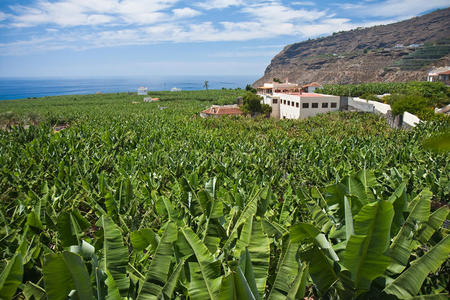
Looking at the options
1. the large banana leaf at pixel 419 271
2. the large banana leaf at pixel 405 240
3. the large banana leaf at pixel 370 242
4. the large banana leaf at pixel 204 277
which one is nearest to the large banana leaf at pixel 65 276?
the large banana leaf at pixel 204 277

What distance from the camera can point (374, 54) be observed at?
11819 cm

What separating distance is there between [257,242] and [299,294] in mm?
764

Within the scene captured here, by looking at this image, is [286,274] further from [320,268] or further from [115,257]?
[115,257]

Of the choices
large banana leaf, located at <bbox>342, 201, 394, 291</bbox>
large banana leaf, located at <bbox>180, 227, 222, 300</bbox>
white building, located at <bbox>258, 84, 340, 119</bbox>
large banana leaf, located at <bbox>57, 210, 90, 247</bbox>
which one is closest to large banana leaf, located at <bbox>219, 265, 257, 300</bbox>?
large banana leaf, located at <bbox>180, 227, 222, 300</bbox>

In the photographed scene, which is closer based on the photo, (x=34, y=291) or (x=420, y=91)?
(x=34, y=291)

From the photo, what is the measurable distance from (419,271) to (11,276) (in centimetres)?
441

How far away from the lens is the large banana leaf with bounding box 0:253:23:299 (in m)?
3.21

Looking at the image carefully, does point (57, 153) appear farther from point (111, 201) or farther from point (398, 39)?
point (398, 39)

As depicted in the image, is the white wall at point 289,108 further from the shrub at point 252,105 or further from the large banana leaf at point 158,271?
the large banana leaf at point 158,271

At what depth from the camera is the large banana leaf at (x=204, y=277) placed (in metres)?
3.27

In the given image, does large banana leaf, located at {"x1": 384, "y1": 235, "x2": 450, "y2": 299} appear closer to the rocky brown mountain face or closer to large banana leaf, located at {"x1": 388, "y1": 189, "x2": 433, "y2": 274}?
large banana leaf, located at {"x1": 388, "y1": 189, "x2": 433, "y2": 274}

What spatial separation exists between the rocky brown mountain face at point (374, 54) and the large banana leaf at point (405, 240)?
333ft

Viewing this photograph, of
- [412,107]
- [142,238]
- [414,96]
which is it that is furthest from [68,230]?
[414,96]

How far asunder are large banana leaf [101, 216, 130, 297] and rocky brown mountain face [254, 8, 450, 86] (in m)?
104
